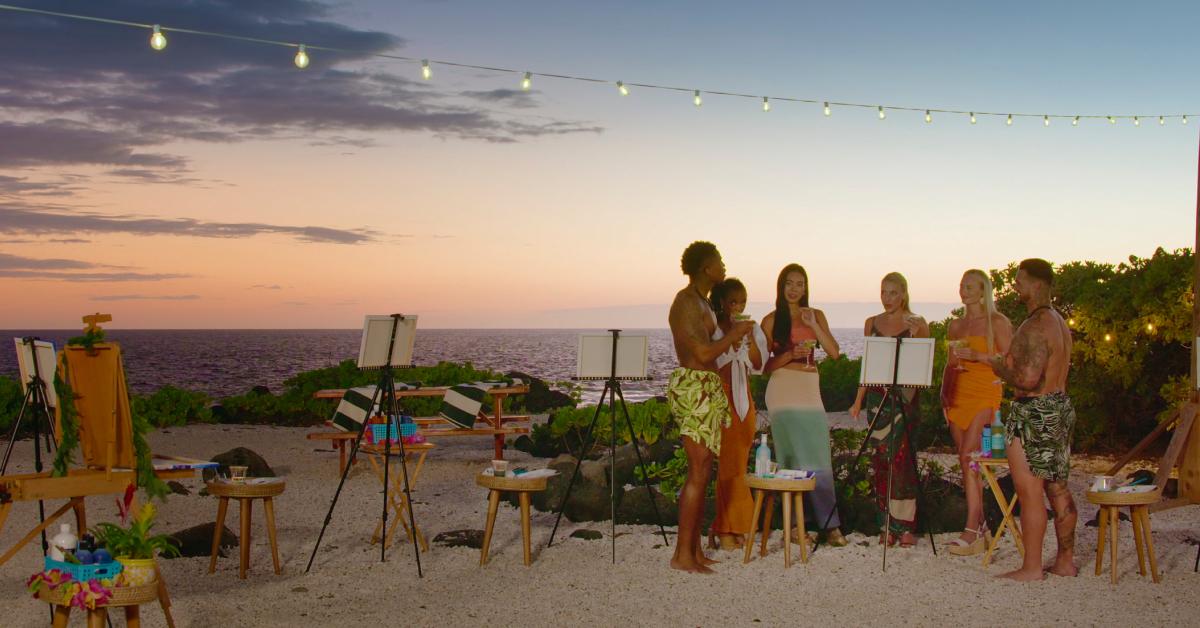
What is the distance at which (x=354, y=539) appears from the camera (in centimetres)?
878

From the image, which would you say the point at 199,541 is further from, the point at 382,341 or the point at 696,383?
the point at 696,383

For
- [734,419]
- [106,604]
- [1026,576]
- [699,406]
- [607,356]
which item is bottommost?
[1026,576]

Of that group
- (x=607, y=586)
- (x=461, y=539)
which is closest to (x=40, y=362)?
(x=461, y=539)

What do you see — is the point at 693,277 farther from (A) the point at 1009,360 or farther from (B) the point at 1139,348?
(B) the point at 1139,348

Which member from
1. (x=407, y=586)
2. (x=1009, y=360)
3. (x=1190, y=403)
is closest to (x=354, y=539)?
(x=407, y=586)

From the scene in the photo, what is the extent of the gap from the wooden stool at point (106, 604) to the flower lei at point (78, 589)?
0.02 m

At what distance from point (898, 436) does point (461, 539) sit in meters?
3.26

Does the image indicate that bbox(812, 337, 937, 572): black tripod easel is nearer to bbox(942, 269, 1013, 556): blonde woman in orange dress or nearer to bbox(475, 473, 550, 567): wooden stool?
bbox(942, 269, 1013, 556): blonde woman in orange dress

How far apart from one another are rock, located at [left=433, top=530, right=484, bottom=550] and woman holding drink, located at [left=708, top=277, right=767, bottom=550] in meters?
1.69

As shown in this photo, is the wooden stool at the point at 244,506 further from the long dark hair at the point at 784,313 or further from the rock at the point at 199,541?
the long dark hair at the point at 784,313

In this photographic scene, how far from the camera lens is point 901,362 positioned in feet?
25.7

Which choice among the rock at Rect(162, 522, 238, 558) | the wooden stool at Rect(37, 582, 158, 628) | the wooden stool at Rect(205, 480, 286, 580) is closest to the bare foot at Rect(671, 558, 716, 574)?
the wooden stool at Rect(205, 480, 286, 580)

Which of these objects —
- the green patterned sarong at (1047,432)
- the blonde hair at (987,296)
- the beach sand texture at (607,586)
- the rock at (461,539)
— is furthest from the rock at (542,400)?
the green patterned sarong at (1047,432)

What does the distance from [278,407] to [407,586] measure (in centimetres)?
1107
